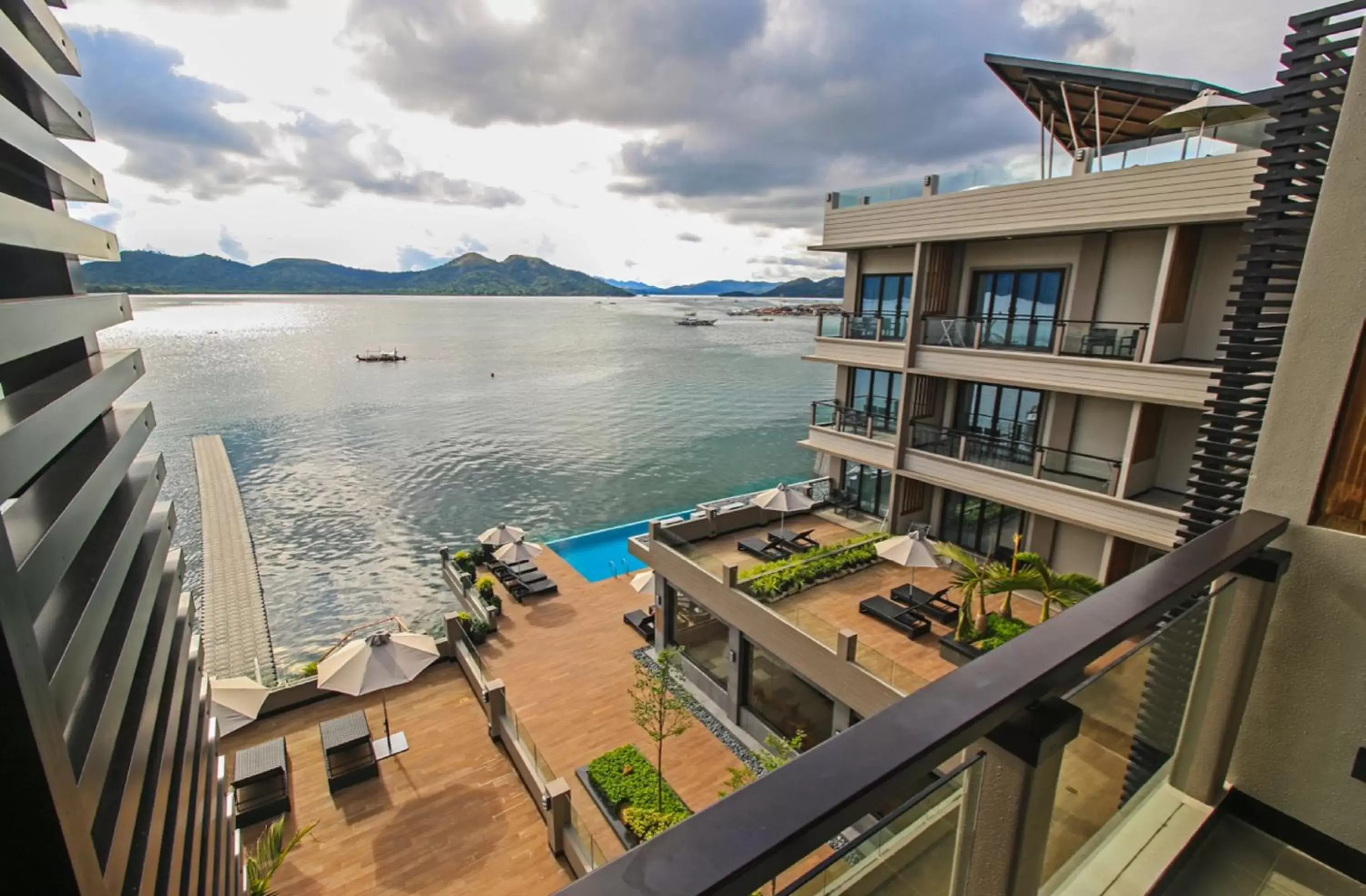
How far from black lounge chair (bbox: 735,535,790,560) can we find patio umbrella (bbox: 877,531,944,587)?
255 cm

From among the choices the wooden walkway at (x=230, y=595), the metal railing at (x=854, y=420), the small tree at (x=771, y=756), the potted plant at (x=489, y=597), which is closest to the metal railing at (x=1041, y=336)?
the metal railing at (x=854, y=420)

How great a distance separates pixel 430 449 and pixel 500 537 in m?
27.4

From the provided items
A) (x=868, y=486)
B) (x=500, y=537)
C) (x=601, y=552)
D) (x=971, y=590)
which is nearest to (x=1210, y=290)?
(x=971, y=590)

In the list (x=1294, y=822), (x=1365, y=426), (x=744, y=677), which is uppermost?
(x=1365, y=426)

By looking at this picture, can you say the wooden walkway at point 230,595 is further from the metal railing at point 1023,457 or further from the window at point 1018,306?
the window at point 1018,306

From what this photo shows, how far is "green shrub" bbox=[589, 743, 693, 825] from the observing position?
10.7 m

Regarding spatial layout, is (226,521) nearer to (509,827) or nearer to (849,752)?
(509,827)

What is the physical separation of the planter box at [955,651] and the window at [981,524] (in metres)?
4.76

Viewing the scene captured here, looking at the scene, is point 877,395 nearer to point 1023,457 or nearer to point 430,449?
point 1023,457

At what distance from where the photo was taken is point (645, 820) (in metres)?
10.3

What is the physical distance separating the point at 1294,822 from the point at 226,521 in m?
35.2

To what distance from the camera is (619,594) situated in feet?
64.6

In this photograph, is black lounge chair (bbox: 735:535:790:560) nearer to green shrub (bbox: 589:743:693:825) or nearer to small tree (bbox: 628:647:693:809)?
small tree (bbox: 628:647:693:809)

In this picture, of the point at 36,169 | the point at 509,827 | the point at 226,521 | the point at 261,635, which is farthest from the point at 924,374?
the point at 226,521
